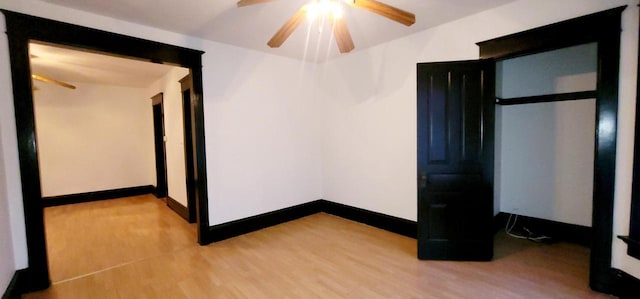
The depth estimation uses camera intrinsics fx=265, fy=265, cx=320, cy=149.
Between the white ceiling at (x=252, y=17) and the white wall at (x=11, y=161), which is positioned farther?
the white ceiling at (x=252, y=17)

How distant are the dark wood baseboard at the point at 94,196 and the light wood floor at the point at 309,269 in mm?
2493

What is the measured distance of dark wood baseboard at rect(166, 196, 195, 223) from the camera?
14.1ft

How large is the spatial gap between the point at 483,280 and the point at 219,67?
3.74 metres

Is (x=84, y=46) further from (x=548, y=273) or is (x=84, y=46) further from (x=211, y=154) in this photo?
(x=548, y=273)

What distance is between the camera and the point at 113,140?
19.5 ft

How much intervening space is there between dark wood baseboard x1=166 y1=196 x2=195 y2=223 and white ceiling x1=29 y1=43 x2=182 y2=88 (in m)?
2.31

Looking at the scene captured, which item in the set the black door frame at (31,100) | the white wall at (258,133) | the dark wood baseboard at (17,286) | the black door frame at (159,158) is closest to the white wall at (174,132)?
the black door frame at (159,158)

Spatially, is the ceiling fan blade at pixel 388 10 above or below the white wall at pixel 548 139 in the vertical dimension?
above

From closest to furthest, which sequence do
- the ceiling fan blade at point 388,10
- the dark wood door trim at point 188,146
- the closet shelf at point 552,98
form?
1. the ceiling fan blade at point 388,10
2. the closet shelf at point 552,98
3. the dark wood door trim at point 188,146

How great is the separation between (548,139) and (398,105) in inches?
76.9

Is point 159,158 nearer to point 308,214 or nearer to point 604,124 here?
point 308,214

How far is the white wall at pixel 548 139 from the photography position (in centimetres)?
312

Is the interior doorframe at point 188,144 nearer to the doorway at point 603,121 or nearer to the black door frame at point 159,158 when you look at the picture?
the black door frame at point 159,158

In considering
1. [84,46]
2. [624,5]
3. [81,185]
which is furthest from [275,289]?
[81,185]
